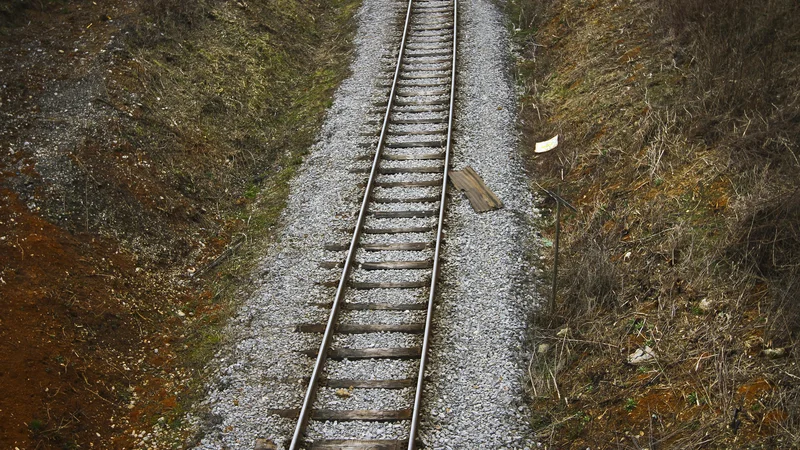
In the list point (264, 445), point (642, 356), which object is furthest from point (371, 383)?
point (642, 356)

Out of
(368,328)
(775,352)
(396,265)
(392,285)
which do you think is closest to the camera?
(775,352)

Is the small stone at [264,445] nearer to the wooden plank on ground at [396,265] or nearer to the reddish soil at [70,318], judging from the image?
the reddish soil at [70,318]

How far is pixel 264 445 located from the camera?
680cm

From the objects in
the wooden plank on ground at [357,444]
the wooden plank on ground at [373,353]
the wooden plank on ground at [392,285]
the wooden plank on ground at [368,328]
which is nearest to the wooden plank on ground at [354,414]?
the wooden plank on ground at [357,444]

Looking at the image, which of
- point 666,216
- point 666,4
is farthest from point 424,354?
point 666,4

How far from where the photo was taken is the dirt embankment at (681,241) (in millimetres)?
6127

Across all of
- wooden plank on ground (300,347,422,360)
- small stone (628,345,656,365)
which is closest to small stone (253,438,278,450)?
wooden plank on ground (300,347,422,360)

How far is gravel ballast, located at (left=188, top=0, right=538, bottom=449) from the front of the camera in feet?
23.1

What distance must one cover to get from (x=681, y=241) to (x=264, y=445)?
5.56 metres

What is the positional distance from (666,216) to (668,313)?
175cm

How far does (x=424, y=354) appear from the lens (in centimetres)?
754

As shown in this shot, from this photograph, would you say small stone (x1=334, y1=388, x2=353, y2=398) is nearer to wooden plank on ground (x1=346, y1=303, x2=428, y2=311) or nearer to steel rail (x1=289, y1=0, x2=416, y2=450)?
steel rail (x1=289, y1=0, x2=416, y2=450)

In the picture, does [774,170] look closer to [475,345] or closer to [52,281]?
[475,345]

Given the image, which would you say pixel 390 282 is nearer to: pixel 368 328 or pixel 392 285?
pixel 392 285
